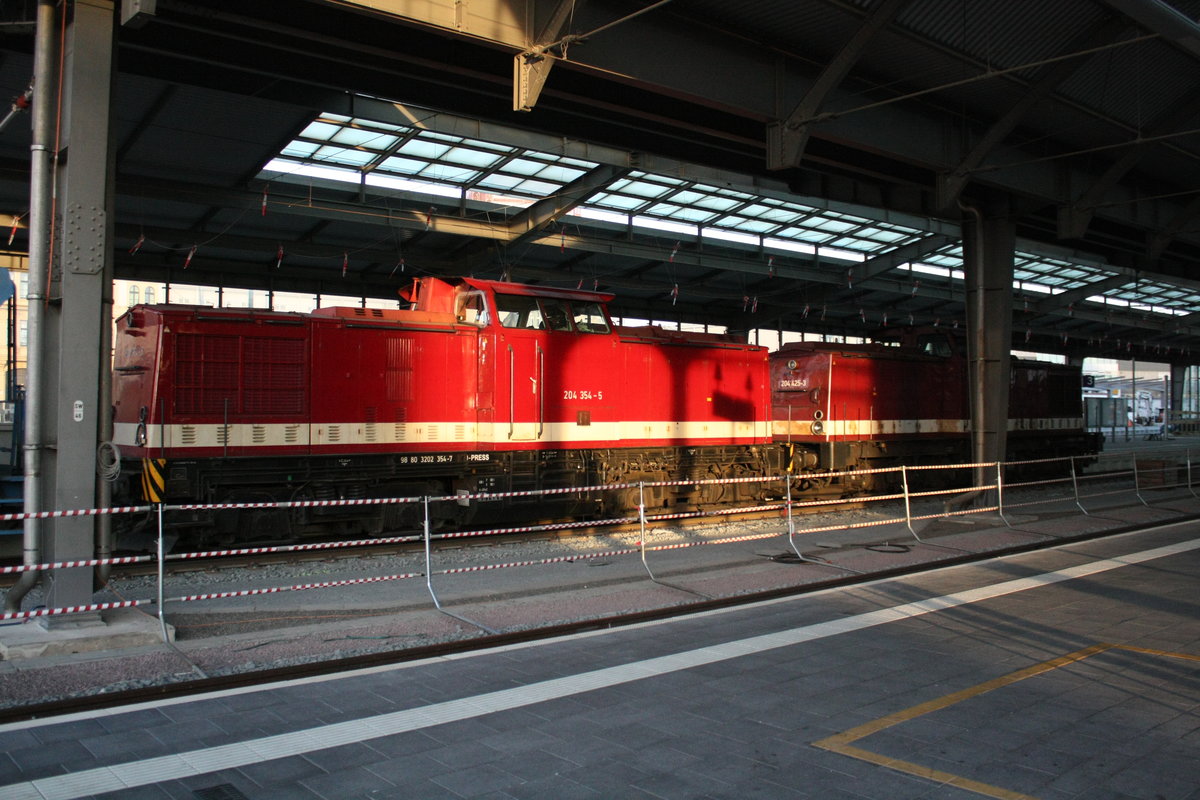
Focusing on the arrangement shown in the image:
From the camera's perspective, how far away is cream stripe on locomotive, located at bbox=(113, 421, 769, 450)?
10820mm

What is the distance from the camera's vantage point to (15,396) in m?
12.4

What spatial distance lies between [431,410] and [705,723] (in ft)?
26.8

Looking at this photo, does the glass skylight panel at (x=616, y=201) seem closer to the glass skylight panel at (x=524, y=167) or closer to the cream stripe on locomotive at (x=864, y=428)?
the glass skylight panel at (x=524, y=167)

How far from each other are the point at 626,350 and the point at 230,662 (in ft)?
30.4

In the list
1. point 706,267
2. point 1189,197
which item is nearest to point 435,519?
point 706,267

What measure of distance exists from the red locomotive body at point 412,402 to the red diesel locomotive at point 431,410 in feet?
0.07

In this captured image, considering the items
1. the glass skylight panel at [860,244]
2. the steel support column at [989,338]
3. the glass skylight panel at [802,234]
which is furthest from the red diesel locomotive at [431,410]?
the glass skylight panel at [860,244]

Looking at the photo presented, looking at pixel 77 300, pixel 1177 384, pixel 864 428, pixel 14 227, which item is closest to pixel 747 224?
pixel 864 428

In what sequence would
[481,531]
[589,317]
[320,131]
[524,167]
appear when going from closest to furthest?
1. [481,531]
2. [589,317]
3. [320,131]
4. [524,167]

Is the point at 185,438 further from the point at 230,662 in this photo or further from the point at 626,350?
the point at 626,350

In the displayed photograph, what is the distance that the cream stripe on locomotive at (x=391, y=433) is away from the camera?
10.8 meters

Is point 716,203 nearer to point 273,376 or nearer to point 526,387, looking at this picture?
point 526,387

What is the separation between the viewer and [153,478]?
34.0 feet

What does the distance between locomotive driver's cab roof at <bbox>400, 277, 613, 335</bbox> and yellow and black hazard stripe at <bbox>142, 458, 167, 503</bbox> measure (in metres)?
4.43
